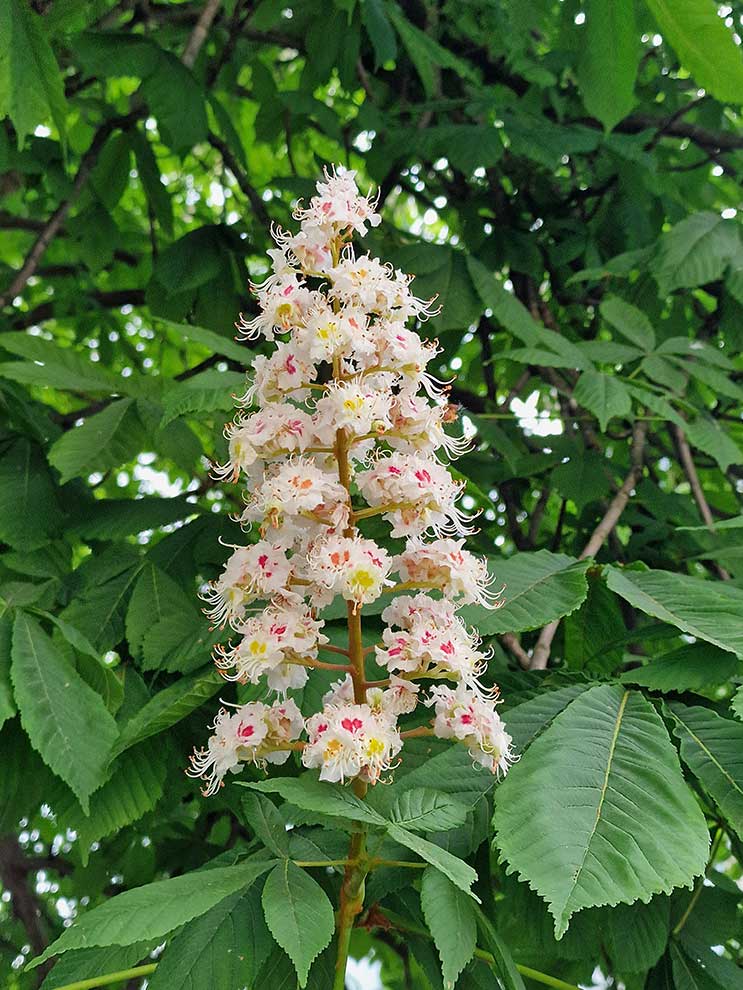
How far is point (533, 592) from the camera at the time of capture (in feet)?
5.06

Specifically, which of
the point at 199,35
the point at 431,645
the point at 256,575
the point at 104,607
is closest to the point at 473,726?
the point at 431,645

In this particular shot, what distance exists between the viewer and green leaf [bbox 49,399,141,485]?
6.64 feet

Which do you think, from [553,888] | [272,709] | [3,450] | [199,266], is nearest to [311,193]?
[199,266]

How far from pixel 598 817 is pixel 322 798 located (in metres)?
0.32

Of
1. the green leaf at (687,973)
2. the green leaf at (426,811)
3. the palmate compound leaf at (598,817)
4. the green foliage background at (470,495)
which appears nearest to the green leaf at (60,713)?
the green foliage background at (470,495)

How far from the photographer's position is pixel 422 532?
136cm

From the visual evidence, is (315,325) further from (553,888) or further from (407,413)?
(553,888)

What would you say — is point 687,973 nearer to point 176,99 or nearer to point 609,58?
point 609,58

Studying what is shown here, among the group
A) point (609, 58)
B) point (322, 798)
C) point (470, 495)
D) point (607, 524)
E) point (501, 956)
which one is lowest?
point (607, 524)

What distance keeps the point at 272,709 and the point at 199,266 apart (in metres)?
1.87

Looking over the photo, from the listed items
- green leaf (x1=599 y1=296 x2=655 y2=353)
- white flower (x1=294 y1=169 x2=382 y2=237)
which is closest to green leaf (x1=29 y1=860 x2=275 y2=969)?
white flower (x1=294 y1=169 x2=382 y2=237)

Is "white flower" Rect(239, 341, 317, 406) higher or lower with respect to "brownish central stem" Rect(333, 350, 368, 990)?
higher

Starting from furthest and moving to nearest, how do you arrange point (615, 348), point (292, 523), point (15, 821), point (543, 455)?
point (543, 455) < point (615, 348) < point (15, 821) < point (292, 523)

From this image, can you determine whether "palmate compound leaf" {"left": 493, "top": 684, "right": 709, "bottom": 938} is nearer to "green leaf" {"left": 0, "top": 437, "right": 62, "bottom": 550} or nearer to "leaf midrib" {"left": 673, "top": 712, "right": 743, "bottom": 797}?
"leaf midrib" {"left": 673, "top": 712, "right": 743, "bottom": 797}
